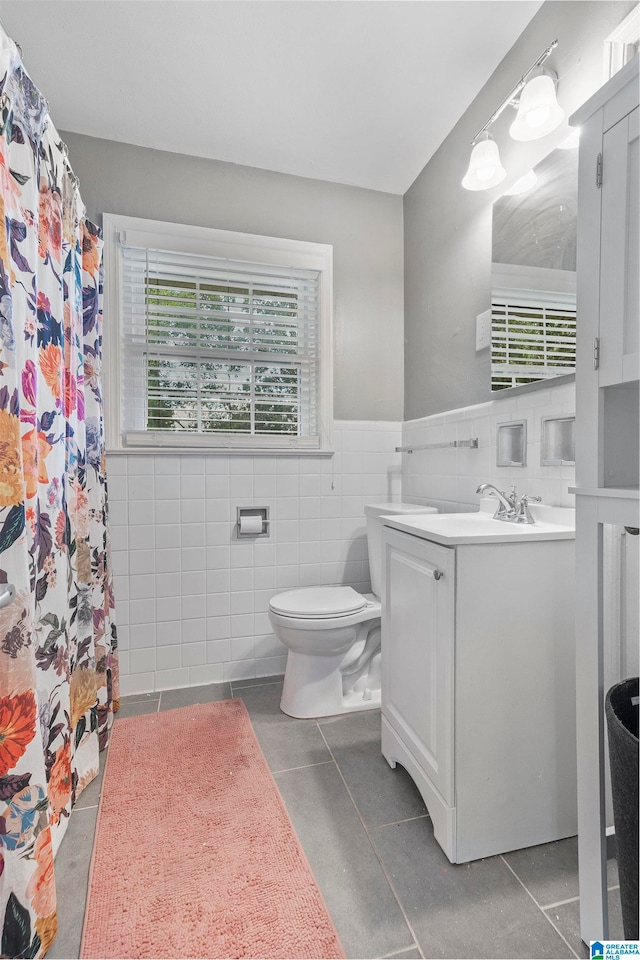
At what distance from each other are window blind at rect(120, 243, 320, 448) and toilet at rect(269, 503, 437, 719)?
806 millimetres

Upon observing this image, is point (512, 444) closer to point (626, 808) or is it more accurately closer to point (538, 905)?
point (626, 808)

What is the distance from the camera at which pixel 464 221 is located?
2014 mm

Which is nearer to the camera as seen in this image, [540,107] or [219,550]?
[540,107]

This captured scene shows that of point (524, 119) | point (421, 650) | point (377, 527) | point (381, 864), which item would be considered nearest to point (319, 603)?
point (377, 527)

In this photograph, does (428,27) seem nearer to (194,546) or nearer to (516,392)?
(516,392)

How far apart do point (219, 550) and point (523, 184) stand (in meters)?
1.96

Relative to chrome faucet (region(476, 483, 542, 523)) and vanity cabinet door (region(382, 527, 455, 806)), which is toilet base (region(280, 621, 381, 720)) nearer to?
vanity cabinet door (region(382, 527, 455, 806))

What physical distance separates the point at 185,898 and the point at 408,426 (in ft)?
6.83

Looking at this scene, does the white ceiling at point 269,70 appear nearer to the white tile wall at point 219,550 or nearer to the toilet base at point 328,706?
the white tile wall at point 219,550

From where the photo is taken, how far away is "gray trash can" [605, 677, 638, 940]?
2.58ft

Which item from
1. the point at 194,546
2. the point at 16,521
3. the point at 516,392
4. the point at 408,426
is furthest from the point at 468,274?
the point at 16,521

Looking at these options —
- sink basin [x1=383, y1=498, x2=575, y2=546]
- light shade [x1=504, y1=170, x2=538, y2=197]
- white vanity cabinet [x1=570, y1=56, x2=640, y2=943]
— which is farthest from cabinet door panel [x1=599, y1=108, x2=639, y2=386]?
light shade [x1=504, y1=170, x2=538, y2=197]

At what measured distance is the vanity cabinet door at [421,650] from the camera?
1203 millimetres

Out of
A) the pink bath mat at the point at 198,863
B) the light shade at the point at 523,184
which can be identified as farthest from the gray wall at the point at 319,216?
the pink bath mat at the point at 198,863
